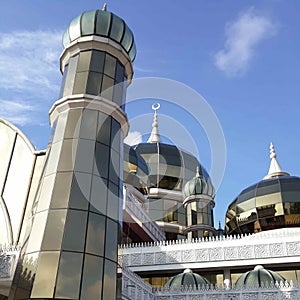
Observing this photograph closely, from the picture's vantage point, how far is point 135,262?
64.3 ft

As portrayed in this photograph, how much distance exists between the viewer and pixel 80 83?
11297 millimetres

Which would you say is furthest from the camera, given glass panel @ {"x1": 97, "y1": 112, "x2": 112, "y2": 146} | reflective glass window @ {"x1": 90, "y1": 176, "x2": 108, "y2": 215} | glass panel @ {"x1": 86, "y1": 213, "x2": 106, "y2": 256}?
glass panel @ {"x1": 97, "y1": 112, "x2": 112, "y2": 146}

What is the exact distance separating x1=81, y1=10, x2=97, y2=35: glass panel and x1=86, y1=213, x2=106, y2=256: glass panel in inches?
227

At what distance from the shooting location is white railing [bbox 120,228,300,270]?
18.0 meters

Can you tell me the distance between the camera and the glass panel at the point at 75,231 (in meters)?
8.90

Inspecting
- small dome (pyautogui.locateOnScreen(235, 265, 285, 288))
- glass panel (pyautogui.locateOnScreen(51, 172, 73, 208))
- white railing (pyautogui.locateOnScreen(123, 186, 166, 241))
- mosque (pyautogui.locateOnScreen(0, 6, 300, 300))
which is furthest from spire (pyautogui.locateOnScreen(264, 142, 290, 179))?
glass panel (pyautogui.locateOnScreen(51, 172, 73, 208))

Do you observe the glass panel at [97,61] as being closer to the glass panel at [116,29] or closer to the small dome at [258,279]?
the glass panel at [116,29]

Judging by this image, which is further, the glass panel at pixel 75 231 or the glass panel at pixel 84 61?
the glass panel at pixel 84 61

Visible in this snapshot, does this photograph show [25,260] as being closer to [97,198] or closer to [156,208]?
[97,198]

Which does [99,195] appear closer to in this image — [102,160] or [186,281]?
[102,160]

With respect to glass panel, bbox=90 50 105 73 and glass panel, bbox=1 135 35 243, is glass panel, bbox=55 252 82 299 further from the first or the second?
glass panel, bbox=1 135 35 243

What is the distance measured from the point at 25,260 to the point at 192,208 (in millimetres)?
19253

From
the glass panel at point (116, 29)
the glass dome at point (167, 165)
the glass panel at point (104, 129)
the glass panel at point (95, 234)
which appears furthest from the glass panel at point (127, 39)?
the glass dome at point (167, 165)

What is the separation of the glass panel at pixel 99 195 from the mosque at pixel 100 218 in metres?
0.03
